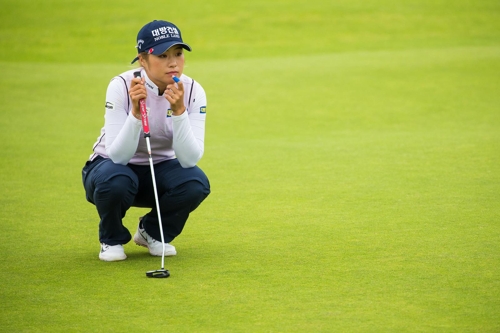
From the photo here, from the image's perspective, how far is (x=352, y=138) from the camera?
9.35m

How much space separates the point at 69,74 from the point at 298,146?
24.4 ft

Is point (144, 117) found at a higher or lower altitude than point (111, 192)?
higher

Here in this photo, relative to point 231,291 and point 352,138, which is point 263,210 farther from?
point 352,138

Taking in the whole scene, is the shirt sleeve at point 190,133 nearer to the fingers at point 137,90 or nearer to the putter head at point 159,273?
the fingers at point 137,90

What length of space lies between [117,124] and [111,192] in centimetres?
39

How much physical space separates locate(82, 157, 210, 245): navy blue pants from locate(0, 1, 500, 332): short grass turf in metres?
0.20

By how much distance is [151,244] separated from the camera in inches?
188

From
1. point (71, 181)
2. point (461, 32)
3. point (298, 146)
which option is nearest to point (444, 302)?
point (71, 181)

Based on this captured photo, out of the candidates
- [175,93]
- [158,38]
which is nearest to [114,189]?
[175,93]

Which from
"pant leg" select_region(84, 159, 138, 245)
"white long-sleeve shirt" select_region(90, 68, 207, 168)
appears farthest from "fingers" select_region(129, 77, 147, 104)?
"pant leg" select_region(84, 159, 138, 245)

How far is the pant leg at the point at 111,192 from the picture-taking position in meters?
4.42

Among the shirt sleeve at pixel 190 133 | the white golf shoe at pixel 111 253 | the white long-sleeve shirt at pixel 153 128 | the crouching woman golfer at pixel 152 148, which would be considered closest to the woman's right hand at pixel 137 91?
the crouching woman golfer at pixel 152 148

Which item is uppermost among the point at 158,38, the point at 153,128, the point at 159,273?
the point at 158,38

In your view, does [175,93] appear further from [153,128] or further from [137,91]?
[153,128]
